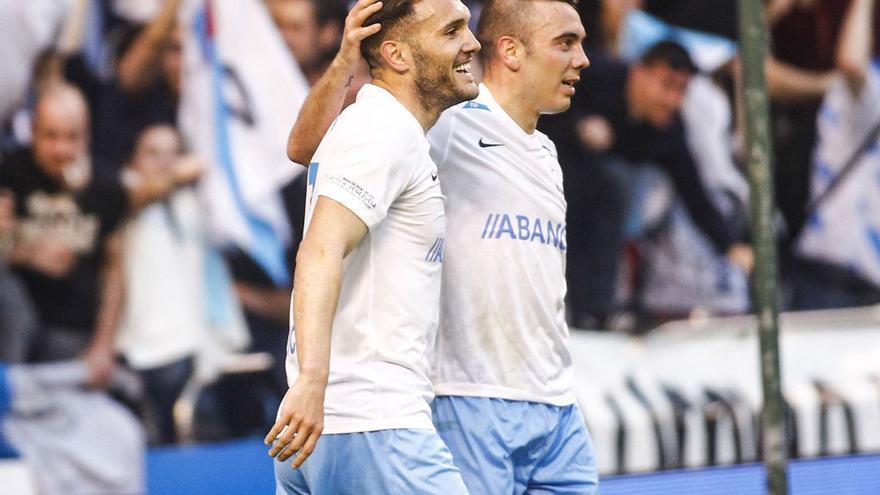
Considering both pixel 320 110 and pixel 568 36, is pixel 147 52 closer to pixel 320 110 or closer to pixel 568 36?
pixel 568 36

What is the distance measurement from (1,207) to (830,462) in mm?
→ 4460

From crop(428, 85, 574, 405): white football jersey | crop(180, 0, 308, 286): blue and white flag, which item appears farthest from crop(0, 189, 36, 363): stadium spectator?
crop(428, 85, 574, 405): white football jersey

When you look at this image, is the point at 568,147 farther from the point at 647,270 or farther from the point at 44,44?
the point at 44,44

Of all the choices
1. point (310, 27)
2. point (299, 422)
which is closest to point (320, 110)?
point (299, 422)

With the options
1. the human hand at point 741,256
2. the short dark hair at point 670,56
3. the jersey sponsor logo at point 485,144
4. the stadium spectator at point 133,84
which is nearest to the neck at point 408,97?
the jersey sponsor logo at point 485,144

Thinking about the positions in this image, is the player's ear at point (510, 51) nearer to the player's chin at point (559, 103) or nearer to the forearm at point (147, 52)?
the player's chin at point (559, 103)

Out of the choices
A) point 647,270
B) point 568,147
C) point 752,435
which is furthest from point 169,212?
point 752,435

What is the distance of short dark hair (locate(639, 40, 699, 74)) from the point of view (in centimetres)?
784

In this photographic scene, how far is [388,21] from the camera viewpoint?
3486 millimetres

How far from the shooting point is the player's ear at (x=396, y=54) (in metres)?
3.50

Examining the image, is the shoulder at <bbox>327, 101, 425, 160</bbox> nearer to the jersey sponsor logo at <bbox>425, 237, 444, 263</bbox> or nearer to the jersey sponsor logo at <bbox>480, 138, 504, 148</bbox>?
the jersey sponsor logo at <bbox>425, 237, 444, 263</bbox>

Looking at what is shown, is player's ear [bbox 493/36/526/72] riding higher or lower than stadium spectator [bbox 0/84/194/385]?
higher

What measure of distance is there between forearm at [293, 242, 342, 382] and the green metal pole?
1581 millimetres

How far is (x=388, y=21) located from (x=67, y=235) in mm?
3581
